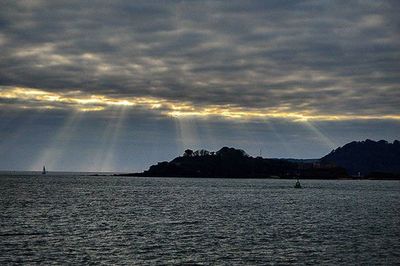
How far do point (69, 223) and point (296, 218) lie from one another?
40811 mm

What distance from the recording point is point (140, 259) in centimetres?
5206

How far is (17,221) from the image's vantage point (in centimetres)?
8619

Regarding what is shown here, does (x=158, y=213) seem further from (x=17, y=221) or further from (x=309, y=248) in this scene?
(x=309, y=248)

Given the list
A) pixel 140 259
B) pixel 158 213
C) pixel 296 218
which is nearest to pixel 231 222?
pixel 296 218

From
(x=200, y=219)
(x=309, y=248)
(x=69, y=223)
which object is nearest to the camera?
(x=309, y=248)

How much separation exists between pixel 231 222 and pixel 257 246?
2760cm

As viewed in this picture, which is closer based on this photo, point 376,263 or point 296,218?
point 376,263

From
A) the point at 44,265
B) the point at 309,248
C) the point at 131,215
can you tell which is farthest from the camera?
the point at 131,215

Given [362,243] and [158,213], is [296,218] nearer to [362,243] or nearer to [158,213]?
[158,213]

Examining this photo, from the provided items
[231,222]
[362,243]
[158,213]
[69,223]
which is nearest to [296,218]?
[231,222]

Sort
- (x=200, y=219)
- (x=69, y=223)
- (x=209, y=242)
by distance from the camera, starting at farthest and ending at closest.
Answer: (x=200, y=219), (x=69, y=223), (x=209, y=242)

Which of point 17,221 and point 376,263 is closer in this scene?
point 376,263

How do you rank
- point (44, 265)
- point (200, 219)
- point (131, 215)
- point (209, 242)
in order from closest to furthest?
1. point (44, 265)
2. point (209, 242)
3. point (200, 219)
4. point (131, 215)

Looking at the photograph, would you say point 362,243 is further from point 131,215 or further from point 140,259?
point 131,215
